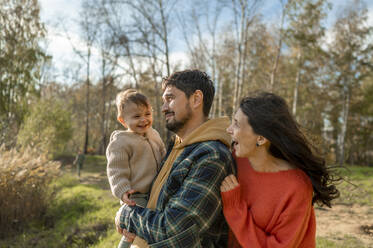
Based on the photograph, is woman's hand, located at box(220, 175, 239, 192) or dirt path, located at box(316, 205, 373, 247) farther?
dirt path, located at box(316, 205, 373, 247)

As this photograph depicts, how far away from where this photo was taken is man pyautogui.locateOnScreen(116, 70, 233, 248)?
1.62m

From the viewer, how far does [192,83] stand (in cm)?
197

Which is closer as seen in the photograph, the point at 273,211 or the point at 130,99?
the point at 273,211

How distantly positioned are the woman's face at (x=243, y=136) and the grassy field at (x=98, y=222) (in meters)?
3.35

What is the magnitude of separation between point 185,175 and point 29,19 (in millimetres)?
19632

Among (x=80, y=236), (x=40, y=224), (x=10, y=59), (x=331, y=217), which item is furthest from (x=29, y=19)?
(x=331, y=217)

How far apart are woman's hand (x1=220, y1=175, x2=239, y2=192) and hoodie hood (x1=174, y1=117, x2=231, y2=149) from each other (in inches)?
9.8

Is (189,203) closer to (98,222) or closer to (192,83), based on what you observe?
(192,83)

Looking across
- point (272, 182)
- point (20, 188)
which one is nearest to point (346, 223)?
point (272, 182)

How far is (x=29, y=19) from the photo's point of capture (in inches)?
698

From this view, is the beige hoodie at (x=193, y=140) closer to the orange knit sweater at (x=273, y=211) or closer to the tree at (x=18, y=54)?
the orange knit sweater at (x=273, y=211)

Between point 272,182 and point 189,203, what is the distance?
1.60 feet

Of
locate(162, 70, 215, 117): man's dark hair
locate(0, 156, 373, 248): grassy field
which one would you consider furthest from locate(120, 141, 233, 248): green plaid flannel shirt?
locate(0, 156, 373, 248): grassy field

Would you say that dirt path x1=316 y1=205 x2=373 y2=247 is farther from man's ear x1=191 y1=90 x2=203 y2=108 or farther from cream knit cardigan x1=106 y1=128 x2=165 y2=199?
man's ear x1=191 y1=90 x2=203 y2=108
